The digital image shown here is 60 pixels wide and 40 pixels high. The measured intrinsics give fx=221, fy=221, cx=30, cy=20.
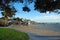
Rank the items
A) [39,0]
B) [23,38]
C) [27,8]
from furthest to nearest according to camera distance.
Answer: [23,38]
[27,8]
[39,0]

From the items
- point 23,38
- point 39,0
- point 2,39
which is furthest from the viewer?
point 23,38

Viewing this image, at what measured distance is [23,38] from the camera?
17062mm

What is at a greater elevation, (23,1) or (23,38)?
(23,1)

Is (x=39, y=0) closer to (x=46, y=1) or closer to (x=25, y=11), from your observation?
(x=46, y=1)

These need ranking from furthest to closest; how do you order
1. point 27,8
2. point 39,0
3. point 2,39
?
point 2,39
point 27,8
point 39,0

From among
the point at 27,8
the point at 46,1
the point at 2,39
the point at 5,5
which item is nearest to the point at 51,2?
the point at 46,1

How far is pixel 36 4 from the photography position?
32.8 feet

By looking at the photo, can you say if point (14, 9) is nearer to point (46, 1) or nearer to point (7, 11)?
point (7, 11)

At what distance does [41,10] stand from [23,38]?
699 cm

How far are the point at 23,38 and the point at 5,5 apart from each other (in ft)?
22.0

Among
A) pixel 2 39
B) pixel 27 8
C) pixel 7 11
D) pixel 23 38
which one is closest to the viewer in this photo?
pixel 27 8

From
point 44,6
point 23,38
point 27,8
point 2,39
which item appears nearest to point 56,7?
point 44,6

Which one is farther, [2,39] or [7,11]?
[2,39]

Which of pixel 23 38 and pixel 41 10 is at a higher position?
pixel 41 10
